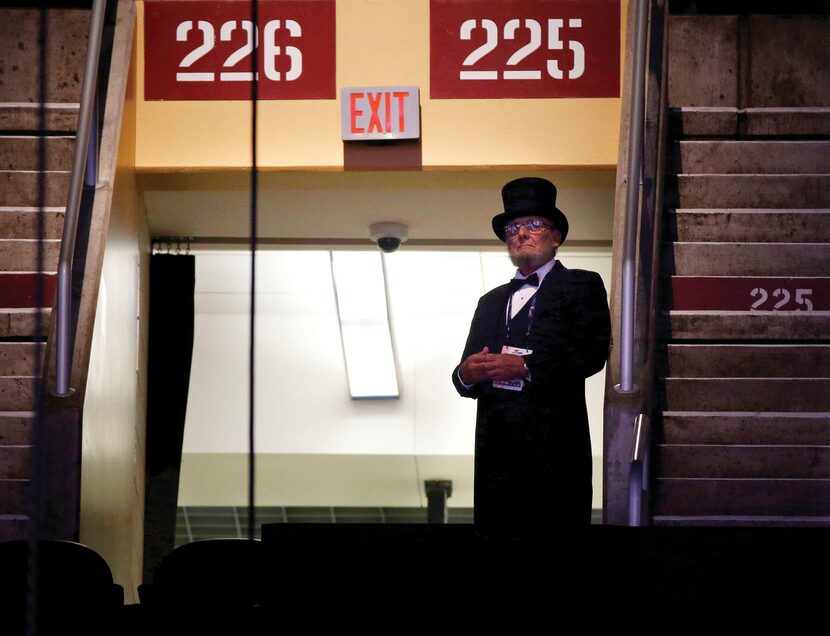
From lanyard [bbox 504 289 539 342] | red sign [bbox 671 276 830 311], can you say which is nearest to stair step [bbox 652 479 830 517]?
red sign [bbox 671 276 830 311]

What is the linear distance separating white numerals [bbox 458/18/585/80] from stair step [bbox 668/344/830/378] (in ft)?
6.60

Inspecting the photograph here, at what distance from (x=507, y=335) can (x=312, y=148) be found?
121 inches

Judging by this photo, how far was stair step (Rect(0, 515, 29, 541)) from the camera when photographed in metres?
5.01

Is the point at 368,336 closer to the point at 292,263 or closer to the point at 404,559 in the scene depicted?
the point at 292,263

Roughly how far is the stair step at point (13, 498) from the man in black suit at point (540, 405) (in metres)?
1.82

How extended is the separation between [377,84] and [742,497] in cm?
301

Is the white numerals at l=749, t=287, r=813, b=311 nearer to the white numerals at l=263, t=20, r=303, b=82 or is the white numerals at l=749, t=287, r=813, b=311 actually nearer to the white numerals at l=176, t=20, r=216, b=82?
the white numerals at l=263, t=20, r=303, b=82

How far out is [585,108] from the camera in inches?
283

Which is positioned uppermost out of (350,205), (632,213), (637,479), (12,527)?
(350,205)

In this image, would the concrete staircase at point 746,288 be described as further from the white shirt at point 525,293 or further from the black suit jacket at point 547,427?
the white shirt at point 525,293

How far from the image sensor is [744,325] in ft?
19.4

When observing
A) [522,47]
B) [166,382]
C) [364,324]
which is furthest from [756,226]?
[364,324]

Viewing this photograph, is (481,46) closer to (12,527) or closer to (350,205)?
(350,205)

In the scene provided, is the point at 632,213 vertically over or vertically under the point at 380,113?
under
